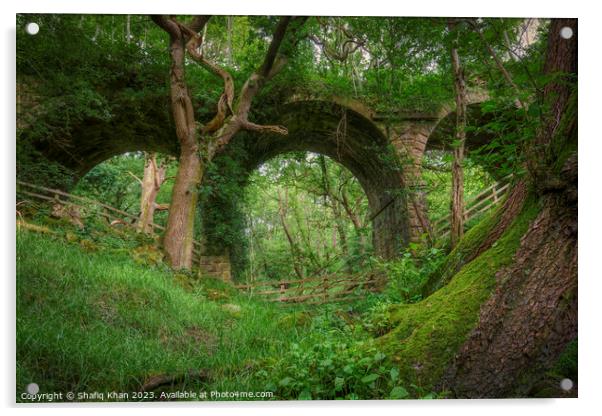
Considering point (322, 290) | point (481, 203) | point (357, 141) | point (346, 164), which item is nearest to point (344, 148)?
point (357, 141)

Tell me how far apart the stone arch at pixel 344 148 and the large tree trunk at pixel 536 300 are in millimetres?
3243

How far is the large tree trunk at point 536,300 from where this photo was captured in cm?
185

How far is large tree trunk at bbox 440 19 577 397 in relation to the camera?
6.06 feet

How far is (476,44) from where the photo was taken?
259cm

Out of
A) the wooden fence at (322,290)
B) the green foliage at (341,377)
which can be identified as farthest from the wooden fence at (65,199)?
the wooden fence at (322,290)

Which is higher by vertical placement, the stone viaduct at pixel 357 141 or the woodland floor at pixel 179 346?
the stone viaduct at pixel 357 141

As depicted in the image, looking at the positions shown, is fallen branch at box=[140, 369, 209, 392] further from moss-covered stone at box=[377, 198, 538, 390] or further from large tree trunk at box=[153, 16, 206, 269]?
large tree trunk at box=[153, 16, 206, 269]

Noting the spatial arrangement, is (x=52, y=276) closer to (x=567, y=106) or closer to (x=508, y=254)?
(x=508, y=254)

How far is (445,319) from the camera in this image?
199cm

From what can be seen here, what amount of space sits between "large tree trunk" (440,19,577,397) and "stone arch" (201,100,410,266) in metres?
3.24

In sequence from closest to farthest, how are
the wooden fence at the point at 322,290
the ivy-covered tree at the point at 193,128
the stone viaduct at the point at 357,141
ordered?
1. the ivy-covered tree at the point at 193,128
2. the stone viaduct at the point at 357,141
3. the wooden fence at the point at 322,290

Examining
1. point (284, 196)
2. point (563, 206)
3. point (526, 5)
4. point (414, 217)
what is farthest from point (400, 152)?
point (284, 196)

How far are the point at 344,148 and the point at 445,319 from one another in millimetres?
5260

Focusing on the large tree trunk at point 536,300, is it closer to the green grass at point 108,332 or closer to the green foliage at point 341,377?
the green foliage at point 341,377
